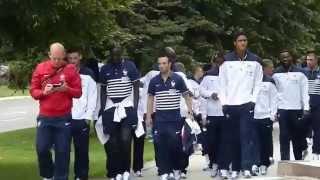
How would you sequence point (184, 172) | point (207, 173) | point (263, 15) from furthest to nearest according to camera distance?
point (263, 15), point (207, 173), point (184, 172)

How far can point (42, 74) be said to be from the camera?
36.1 feet

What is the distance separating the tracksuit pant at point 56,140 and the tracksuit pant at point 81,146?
1294 mm

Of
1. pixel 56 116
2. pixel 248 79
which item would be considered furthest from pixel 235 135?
pixel 56 116

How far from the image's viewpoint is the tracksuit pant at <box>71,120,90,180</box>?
1249cm

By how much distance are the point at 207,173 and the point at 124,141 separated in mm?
2427

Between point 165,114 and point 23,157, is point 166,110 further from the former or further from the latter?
point 23,157

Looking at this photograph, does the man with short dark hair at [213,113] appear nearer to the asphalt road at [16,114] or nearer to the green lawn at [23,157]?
the green lawn at [23,157]

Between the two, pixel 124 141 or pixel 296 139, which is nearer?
pixel 124 141

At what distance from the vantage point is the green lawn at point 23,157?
1458 cm

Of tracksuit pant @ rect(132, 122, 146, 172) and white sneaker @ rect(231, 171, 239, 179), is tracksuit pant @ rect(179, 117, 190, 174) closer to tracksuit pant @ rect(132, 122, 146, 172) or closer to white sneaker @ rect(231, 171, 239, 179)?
white sneaker @ rect(231, 171, 239, 179)

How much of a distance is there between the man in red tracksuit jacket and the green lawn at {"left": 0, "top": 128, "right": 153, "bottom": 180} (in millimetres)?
2942

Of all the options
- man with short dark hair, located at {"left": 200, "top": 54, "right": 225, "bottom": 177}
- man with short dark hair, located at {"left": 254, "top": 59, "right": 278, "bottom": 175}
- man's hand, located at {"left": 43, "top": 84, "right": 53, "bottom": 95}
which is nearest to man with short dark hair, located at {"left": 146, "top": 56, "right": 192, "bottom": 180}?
man with short dark hair, located at {"left": 200, "top": 54, "right": 225, "bottom": 177}

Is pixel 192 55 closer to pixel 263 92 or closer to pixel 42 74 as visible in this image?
pixel 263 92

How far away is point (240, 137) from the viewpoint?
1276 centimetres
